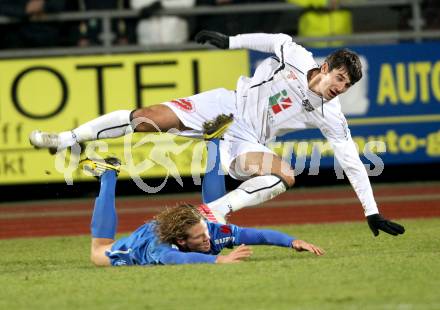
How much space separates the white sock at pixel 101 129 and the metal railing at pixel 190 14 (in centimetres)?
528

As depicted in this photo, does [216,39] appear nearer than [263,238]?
No

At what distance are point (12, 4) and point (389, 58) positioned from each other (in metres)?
4.66

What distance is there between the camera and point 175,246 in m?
7.61

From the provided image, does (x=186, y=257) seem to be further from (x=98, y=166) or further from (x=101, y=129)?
(x=101, y=129)

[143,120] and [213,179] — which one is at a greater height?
[143,120]

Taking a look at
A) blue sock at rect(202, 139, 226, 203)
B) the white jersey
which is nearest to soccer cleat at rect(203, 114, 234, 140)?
blue sock at rect(202, 139, 226, 203)

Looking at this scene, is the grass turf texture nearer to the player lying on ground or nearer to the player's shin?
the player lying on ground

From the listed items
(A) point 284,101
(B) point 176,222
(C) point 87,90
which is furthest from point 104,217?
(C) point 87,90

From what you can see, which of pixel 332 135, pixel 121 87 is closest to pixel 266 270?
pixel 332 135

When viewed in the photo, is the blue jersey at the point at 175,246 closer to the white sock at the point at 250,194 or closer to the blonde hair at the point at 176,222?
the blonde hair at the point at 176,222

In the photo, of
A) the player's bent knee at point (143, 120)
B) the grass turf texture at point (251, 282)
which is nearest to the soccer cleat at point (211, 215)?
the grass turf texture at point (251, 282)

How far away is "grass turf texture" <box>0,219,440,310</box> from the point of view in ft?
20.7

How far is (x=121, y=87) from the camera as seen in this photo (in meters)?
13.9

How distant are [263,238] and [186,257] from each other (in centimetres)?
54
